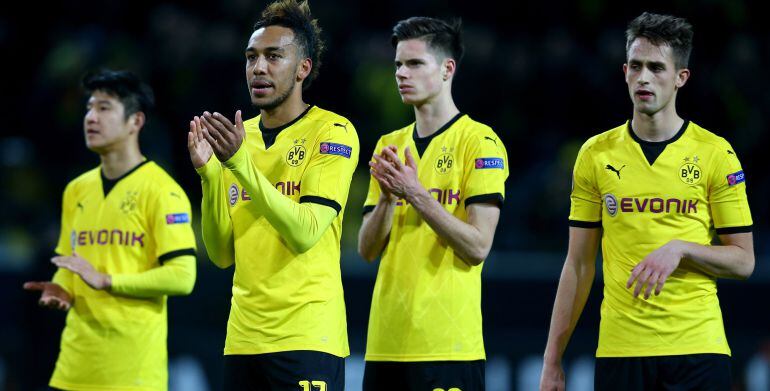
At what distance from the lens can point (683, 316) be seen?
16.9 ft

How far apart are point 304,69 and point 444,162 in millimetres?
910

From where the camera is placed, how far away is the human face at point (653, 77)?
5258 mm

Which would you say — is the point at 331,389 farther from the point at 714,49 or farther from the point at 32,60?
the point at 32,60

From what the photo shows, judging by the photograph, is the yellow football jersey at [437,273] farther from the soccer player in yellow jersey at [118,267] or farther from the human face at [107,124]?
the human face at [107,124]

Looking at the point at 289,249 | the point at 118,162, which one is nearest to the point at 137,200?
the point at 118,162

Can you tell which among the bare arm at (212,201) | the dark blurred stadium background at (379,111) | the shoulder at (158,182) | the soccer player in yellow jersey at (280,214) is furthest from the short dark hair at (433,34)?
the dark blurred stadium background at (379,111)

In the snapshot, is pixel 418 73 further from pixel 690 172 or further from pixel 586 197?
pixel 690 172

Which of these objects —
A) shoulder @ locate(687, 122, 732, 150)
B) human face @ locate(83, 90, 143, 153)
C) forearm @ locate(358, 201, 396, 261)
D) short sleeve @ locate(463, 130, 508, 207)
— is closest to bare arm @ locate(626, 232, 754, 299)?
shoulder @ locate(687, 122, 732, 150)

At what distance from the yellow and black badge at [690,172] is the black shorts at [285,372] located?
6.10 ft

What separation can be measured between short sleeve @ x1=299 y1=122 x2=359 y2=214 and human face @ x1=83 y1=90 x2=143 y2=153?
2.14m

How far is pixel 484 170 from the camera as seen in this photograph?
5672mm

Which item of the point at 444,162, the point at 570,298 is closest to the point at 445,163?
the point at 444,162

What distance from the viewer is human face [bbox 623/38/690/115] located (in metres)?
5.26

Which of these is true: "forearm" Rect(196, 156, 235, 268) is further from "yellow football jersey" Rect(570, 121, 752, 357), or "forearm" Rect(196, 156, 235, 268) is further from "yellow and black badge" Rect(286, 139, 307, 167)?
"yellow football jersey" Rect(570, 121, 752, 357)
